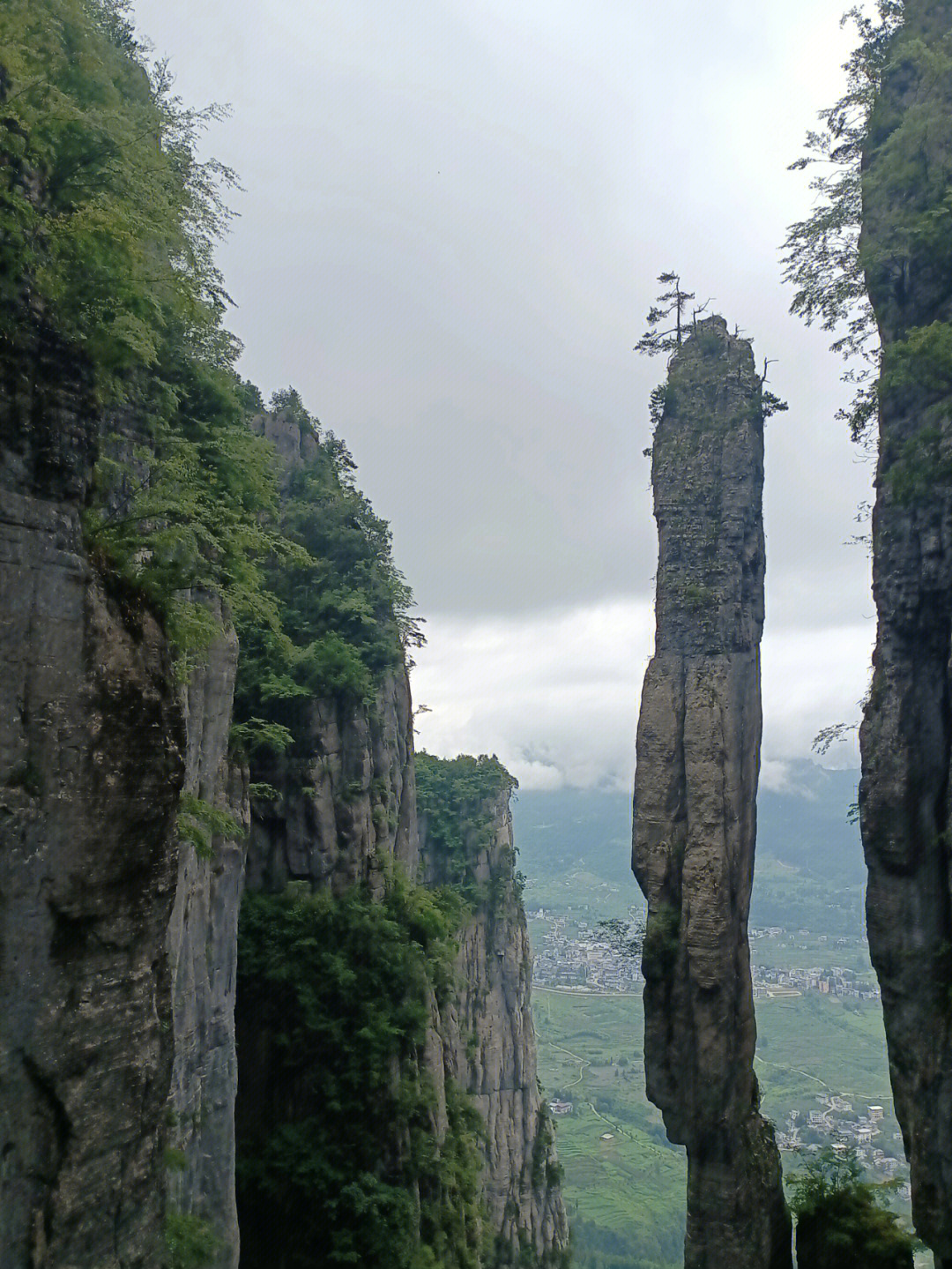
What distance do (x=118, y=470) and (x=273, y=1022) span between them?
15.3 metres

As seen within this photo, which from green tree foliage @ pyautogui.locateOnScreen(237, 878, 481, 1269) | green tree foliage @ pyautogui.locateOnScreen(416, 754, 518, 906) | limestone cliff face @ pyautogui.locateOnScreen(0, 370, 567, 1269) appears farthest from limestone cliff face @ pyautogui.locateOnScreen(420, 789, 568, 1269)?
limestone cliff face @ pyautogui.locateOnScreen(0, 370, 567, 1269)

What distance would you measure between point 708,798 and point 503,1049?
23.5 metres

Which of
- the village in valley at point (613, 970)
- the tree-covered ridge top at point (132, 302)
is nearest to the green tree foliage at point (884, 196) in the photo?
the tree-covered ridge top at point (132, 302)

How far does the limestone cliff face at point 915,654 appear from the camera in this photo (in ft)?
47.4

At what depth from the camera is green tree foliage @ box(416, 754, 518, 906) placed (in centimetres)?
3984

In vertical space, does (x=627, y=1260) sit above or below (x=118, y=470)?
below

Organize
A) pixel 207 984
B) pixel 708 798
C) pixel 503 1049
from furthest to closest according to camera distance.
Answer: pixel 503 1049, pixel 708 798, pixel 207 984

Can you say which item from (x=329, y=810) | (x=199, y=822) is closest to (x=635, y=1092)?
(x=329, y=810)

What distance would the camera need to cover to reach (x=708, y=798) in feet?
71.6

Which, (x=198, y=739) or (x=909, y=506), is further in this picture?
(x=909, y=506)

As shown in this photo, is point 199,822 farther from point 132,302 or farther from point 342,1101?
point 342,1101

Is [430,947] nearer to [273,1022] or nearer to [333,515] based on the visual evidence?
[273,1022]

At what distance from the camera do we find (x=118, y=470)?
1089cm

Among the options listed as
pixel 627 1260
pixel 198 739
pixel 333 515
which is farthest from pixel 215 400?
Result: pixel 627 1260
